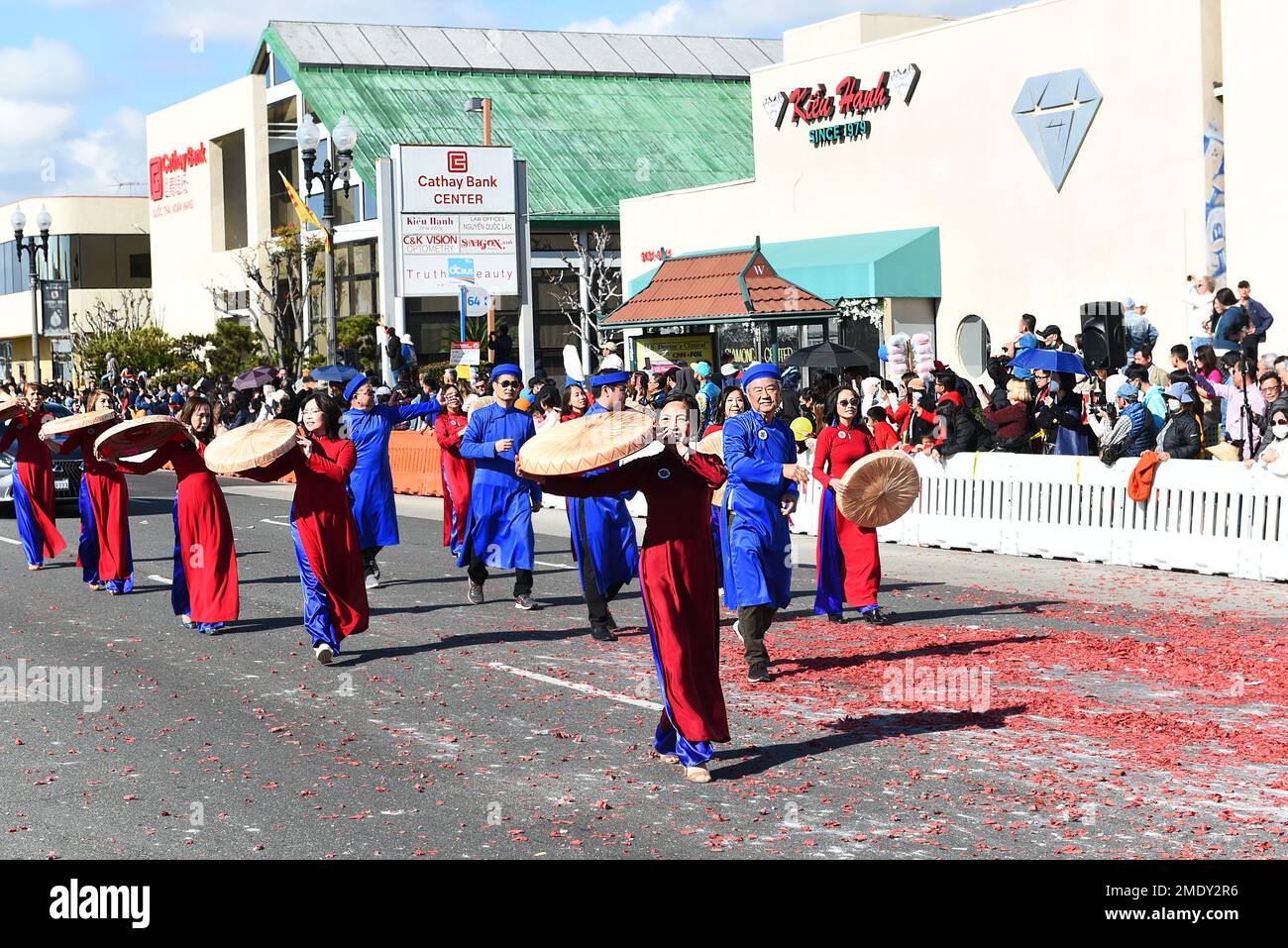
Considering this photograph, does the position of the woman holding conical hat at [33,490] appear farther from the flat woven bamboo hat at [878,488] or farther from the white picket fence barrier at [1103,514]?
the flat woven bamboo hat at [878,488]

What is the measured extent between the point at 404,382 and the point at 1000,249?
36.8 ft

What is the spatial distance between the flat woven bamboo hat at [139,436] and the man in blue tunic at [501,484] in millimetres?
2184

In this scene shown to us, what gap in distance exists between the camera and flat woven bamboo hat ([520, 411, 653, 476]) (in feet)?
24.8

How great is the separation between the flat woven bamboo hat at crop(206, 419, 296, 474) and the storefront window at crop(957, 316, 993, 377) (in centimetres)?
2018

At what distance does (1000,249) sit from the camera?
28.8 m

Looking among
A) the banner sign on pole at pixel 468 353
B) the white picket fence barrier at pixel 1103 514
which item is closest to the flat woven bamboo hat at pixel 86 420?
the white picket fence barrier at pixel 1103 514

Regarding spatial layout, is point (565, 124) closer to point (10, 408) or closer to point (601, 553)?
point (10, 408)

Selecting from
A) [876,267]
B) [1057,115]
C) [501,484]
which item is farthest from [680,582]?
[876,267]

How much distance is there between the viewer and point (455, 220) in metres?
38.7

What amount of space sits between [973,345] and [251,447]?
2098cm

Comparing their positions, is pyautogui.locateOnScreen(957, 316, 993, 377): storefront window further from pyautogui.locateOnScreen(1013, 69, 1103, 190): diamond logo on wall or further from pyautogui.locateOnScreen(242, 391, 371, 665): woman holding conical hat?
pyautogui.locateOnScreen(242, 391, 371, 665): woman holding conical hat
